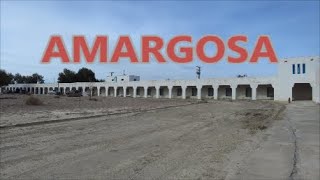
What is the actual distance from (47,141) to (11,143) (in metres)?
1.03

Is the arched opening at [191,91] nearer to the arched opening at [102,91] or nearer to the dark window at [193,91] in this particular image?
the dark window at [193,91]

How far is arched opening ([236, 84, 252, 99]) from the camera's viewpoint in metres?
63.5

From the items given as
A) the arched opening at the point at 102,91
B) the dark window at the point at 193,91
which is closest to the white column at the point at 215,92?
the dark window at the point at 193,91

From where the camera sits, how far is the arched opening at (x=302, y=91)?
56156mm

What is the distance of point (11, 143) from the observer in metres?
11.1

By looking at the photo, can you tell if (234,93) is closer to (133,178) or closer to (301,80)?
(301,80)

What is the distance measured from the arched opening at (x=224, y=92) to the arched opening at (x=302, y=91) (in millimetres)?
12289

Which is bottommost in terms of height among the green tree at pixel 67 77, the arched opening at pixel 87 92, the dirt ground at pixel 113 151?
the dirt ground at pixel 113 151

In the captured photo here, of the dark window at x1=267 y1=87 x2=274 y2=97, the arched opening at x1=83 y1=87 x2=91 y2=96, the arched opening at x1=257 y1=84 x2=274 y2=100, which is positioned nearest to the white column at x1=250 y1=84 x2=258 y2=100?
the arched opening at x1=257 y1=84 x2=274 y2=100

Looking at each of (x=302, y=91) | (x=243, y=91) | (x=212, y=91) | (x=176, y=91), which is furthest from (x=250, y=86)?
(x=176, y=91)

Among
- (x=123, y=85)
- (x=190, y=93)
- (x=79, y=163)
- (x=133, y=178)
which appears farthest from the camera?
(x=123, y=85)

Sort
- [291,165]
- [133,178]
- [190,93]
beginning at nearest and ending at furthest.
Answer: [133,178], [291,165], [190,93]

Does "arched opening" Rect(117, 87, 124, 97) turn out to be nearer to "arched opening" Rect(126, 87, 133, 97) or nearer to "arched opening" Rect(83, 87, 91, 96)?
"arched opening" Rect(126, 87, 133, 97)

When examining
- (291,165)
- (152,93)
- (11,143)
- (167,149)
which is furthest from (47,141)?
(152,93)
